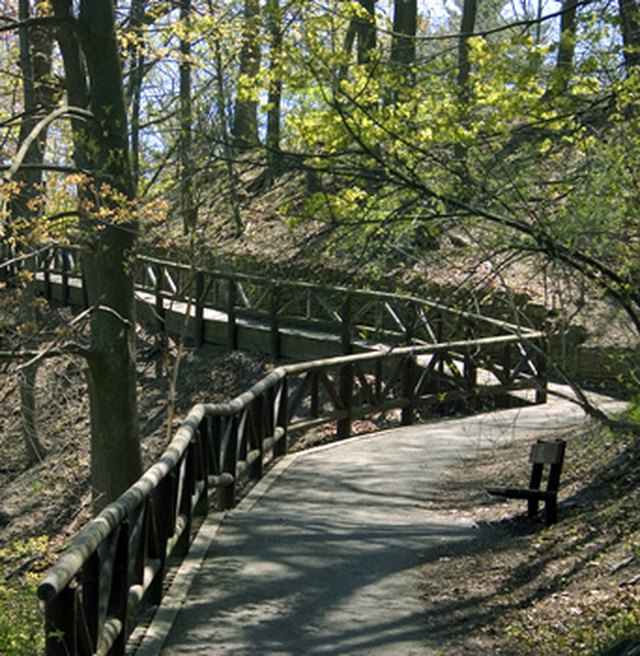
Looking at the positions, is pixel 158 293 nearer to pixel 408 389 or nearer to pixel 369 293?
pixel 408 389

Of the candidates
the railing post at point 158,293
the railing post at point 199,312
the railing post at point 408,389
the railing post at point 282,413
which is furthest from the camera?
the railing post at point 158,293

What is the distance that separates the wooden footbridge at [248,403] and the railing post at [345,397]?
0.07ft

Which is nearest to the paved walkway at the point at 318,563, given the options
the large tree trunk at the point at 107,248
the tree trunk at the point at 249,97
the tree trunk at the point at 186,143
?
the large tree trunk at the point at 107,248

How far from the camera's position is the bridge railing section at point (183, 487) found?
18.3ft

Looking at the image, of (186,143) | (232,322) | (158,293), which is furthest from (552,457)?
(158,293)

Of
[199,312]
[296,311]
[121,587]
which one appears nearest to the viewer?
[121,587]

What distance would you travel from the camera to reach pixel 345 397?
601 inches

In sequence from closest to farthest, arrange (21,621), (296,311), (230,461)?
(21,621)
(230,461)
(296,311)

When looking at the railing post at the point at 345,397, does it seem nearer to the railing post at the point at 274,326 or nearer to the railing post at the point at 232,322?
the railing post at the point at 274,326

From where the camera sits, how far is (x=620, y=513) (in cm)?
884

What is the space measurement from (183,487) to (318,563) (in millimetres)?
1279

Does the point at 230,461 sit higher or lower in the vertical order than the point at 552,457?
lower

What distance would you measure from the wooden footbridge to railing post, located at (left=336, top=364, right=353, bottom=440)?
0.02 metres

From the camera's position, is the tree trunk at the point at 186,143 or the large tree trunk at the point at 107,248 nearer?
the large tree trunk at the point at 107,248
